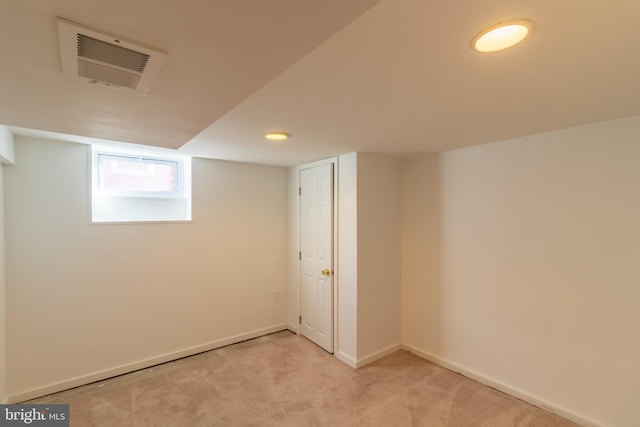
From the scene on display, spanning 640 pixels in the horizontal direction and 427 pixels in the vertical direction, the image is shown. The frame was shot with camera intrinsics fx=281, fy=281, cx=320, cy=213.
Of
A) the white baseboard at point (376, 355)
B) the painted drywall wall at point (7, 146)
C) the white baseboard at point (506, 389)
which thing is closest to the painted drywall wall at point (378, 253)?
the white baseboard at point (376, 355)

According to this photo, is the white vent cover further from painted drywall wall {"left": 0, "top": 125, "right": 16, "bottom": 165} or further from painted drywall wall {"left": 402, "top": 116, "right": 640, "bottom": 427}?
painted drywall wall {"left": 402, "top": 116, "right": 640, "bottom": 427}

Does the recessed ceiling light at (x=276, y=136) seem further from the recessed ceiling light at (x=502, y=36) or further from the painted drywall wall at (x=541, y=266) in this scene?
the painted drywall wall at (x=541, y=266)

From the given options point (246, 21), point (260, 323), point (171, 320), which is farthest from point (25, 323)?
point (246, 21)

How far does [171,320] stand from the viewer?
3.08m

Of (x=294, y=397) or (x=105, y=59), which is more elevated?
(x=105, y=59)

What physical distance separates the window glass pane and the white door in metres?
1.58

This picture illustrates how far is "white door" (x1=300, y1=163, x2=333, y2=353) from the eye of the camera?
3221mm

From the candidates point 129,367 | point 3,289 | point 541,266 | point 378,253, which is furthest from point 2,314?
point 541,266

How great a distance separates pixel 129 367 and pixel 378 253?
2.78 m

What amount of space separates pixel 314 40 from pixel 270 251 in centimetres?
330

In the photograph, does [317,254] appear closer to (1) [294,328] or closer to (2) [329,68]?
(1) [294,328]

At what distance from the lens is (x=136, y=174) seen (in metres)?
3.05

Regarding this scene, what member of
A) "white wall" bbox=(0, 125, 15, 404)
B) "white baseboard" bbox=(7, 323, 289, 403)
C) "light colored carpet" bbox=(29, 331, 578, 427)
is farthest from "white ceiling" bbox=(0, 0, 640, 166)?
"white baseboard" bbox=(7, 323, 289, 403)

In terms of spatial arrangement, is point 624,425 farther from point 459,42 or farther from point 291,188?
point 291,188
